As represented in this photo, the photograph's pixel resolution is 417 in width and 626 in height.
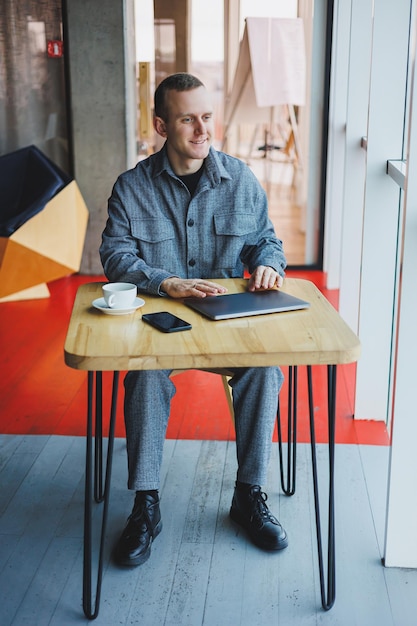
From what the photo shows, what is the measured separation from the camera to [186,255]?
2.48m

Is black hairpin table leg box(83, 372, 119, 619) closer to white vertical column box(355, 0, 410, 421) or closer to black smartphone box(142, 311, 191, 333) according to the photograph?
black smartphone box(142, 311, 191, 333)

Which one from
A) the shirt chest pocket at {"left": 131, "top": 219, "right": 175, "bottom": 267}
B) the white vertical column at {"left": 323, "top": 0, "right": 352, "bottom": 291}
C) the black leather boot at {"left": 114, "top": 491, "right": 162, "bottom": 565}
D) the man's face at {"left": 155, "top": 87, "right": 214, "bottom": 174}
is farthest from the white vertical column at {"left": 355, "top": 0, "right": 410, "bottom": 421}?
the white vertical column at {"left": 323, "top": 0, "right": 352, "bottom": 291}

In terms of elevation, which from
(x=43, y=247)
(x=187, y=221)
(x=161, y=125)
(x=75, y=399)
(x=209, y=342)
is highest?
(x=161, y=125)

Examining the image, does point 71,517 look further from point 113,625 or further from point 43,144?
point 43,144

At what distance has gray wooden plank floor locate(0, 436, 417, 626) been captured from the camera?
2023 millimetres

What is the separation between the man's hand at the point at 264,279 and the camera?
2221mm

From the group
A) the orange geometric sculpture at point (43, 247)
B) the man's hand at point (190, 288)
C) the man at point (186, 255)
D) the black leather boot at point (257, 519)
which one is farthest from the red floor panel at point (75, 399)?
the man's hand at point (190, 288)

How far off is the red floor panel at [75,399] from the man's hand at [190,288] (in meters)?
1.02

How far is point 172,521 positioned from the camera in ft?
8.03

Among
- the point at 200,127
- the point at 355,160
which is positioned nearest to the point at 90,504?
the point at 200,127

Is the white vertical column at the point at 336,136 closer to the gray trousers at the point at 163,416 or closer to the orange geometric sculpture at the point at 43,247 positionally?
the orange geometric sculpture at the point at 43,247

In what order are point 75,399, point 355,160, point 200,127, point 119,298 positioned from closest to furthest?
point 119,298 → point 200,127 → point 75,399 → point 355,160

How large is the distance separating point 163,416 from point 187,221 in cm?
60

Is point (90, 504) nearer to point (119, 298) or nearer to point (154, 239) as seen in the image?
point (119, 298)
